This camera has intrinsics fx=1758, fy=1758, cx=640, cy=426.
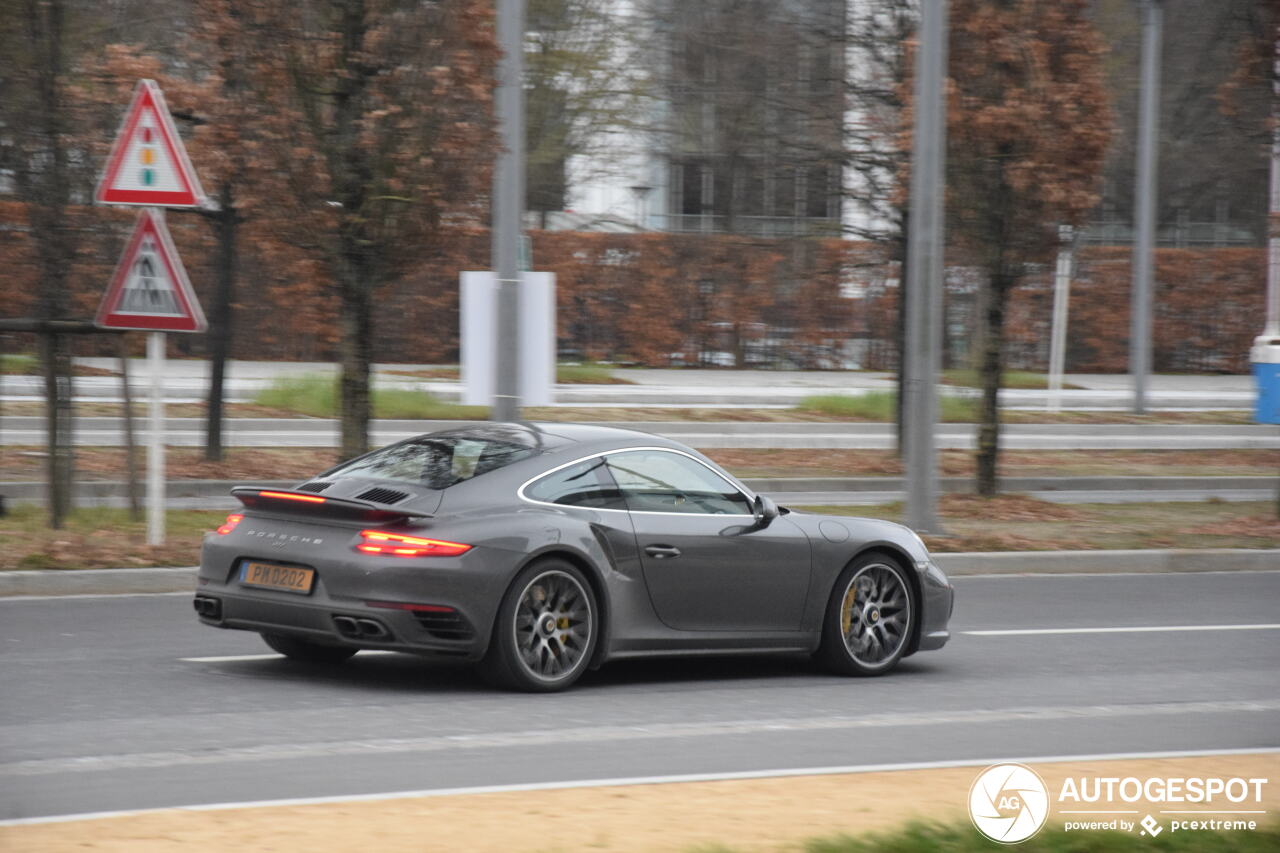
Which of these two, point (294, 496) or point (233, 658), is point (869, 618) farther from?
point (233, 658)

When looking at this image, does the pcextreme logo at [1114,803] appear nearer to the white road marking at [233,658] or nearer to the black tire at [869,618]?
the black tire at [869,618]

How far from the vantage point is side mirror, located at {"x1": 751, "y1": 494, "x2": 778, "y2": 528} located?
9.21 m

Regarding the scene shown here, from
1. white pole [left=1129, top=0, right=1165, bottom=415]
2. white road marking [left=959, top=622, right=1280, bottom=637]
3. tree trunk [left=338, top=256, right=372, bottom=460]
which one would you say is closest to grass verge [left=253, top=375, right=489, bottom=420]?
tree trunk [left=338, top=256, right=372, bottom=460]

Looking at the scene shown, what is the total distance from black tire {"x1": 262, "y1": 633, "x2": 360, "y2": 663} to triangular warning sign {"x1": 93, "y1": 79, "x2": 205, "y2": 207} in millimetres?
4118

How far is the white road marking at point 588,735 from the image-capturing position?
6570 mm

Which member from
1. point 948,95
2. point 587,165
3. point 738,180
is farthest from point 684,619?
Result: point 738,180

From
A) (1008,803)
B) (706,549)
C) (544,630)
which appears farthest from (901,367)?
(1008,803)

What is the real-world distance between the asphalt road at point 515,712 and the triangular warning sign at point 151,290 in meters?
2.00

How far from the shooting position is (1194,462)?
2652cm

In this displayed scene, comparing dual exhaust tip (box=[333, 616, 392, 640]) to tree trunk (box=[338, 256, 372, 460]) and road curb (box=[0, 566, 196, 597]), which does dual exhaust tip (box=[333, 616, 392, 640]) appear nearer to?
road curb (box=[0, 566, 196, 597])

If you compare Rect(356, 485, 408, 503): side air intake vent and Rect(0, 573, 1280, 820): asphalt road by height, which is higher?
Rect(356, 485, 408, 503): side air intake vent

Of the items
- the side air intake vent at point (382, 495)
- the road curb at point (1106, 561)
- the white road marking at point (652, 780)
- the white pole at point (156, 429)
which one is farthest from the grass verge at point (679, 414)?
the white road marking at point (652, 780)

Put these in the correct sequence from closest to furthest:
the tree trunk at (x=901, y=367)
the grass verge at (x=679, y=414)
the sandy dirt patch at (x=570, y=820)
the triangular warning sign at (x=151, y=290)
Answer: the sandy dirt patch at (x=570, y=820) → the triangular warning sign at (x=151, y=290) → the tree trunk at (x=901, y=367) → the grass verge at (x=679, y=414)

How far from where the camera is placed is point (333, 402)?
24297 millimetres
